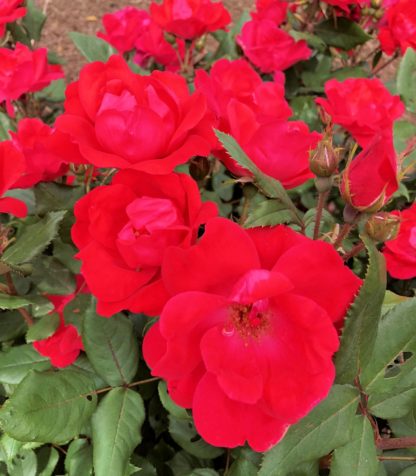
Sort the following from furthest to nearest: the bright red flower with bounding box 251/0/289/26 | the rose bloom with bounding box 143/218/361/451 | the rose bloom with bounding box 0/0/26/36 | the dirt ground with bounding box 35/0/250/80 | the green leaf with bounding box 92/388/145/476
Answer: the dirt ground with bounding box 35/0/250/80, the bright red flower with bounding box 251/0/289/26, the rose bloom with bounding box 0/0/26/36, the green leaf with bounding box 92/388/145/476, the rose bloom with bounding box 143/218/361/451

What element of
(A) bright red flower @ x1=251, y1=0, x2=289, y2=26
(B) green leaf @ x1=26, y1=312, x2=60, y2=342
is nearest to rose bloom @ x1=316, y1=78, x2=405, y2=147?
(A) bright red flower @ x1=251, y1=0, x2=289, y2=26

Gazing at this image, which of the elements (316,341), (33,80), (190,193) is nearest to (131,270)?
(190,193)

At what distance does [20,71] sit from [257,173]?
0.68m

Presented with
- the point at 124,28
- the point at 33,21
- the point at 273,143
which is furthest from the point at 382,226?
the point at 33,21

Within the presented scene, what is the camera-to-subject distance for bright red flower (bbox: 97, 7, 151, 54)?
4.78 feet

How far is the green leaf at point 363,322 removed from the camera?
522 mm

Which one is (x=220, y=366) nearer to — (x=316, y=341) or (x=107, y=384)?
(x=316, y=341)

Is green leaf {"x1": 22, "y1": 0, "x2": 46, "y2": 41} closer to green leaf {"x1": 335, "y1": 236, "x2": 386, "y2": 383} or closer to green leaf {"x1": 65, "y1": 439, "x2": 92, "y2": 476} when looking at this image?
green leaf {"x1": 65, "y1": 439, "x2": 92, "y2": 476}

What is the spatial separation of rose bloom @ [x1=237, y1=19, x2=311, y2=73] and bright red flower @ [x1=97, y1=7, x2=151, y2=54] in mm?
343

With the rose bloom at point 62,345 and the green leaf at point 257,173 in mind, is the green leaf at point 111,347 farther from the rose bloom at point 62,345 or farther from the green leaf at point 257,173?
the green leaf at point 257,173

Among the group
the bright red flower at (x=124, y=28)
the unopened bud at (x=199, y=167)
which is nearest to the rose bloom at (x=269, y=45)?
the bright red flower at (x=124, y=28)

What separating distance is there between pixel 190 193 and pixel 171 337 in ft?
0.56

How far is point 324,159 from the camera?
599 millimetres

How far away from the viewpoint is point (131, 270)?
0.55 metres
